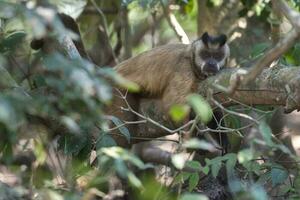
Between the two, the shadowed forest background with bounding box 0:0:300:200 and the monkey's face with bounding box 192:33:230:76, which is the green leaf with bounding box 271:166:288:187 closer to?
the shadowed forest background with bounding box 0:0:300:200

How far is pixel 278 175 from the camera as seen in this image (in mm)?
4359

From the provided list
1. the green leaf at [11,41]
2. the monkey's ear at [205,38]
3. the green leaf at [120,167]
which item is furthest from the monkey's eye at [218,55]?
the green leaf at [120,167]

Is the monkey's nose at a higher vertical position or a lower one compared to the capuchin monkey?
higher

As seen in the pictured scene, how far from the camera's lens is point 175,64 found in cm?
618

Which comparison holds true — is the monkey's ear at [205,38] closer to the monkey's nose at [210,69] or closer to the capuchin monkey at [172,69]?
the capuchin monkey at [172,69]

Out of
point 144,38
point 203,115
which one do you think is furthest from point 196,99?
point 144,38

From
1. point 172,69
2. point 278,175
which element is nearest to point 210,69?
point 172,69

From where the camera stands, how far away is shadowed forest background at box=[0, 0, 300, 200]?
2570 millimetres

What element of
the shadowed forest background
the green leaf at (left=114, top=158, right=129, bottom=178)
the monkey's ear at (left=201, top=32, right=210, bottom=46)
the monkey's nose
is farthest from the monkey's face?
the green leaf at (left=114, top=158, right=129, bottom=178)

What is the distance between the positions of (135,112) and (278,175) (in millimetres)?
1226

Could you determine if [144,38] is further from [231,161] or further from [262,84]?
[231,161]

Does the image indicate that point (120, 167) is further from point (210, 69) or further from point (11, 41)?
point (210, 69)

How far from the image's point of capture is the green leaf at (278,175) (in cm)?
433

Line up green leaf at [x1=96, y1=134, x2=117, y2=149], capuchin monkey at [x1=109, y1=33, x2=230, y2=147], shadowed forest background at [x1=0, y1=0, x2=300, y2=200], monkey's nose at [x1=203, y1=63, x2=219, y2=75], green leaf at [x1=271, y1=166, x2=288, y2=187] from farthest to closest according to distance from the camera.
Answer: capuchin monkey at [x1=109, y1=33, x2=230, y2=147]
monkey's nose at [x1=203, y1=63, x2=219, y2=75]
green leaf at [x1=271, y1=166, x2=288, y2=187]
green leaf at [x1=96, y1=134, x2=117, y2=149]
shadowed forest background at [x1=0, y1=0, x2=300, y2=200]
